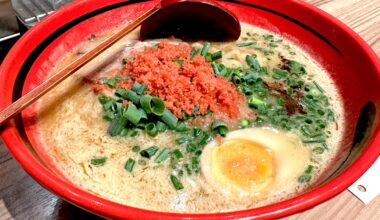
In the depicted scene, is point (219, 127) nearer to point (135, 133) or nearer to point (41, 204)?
point (135, 133)

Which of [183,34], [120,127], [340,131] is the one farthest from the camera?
[183,34]

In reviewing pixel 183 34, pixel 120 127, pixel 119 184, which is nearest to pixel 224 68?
pixel 183 34

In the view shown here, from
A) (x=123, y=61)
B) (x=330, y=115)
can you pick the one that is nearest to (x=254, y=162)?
(x=330, y=115)

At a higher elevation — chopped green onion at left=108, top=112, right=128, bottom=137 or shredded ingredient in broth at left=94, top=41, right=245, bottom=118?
shredded ingredient in broth at left=94, top=41, right=245, bottom=118

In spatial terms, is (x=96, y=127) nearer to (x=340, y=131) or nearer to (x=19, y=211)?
(x=19, y=211)

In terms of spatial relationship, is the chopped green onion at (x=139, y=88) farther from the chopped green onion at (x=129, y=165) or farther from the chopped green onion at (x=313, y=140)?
the chopped green onion at (x=313, y=140)

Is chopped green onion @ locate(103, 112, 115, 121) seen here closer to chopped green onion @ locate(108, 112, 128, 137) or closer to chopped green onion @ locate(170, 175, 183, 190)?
chopped green onion @ locate(108, 112, 128, 137)

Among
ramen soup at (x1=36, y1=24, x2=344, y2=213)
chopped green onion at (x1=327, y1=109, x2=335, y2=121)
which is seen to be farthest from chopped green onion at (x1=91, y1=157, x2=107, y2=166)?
chopped green onion at (x1=327, y1=109, x2=335, y2=121)
